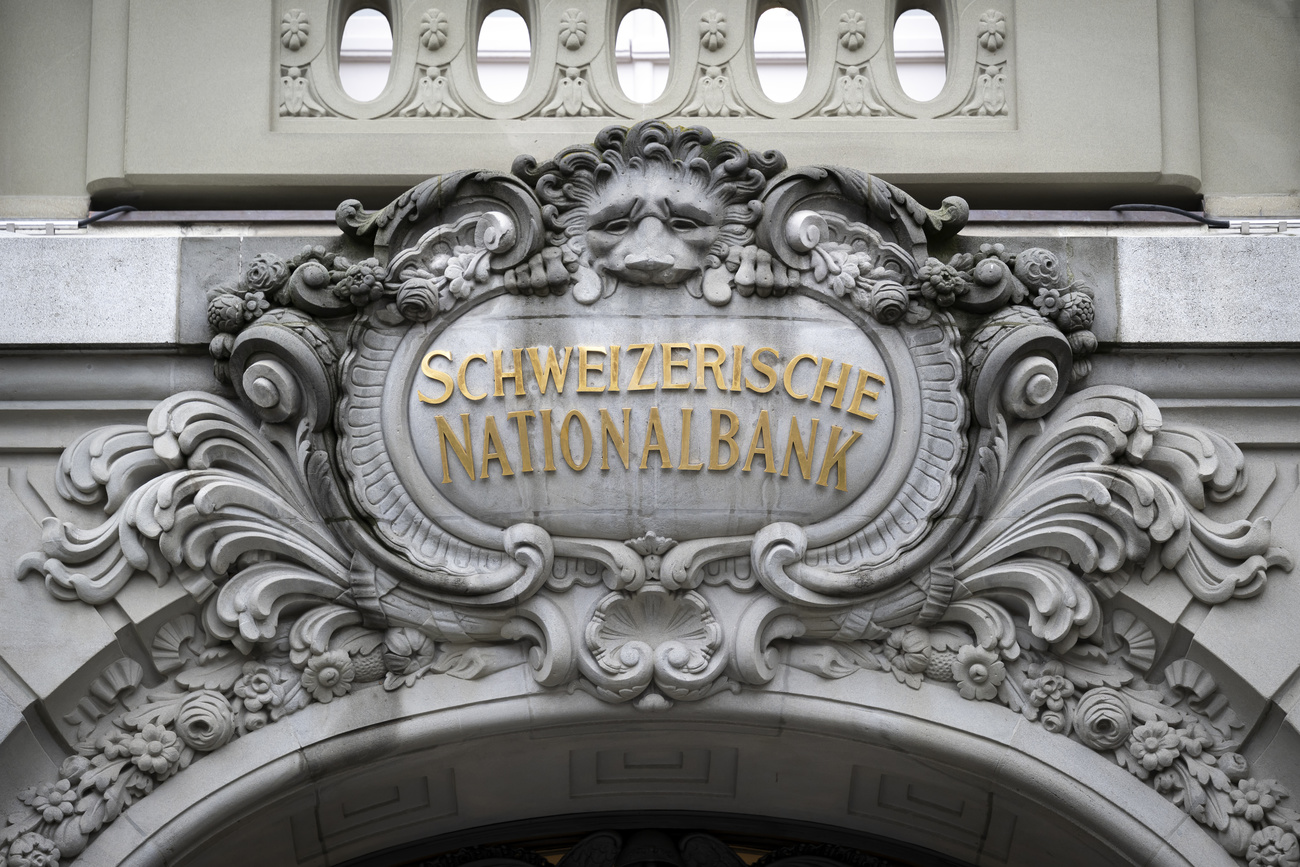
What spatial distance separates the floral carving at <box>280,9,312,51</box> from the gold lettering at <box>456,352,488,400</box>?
5.43 ft

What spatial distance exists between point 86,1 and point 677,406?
302 cm

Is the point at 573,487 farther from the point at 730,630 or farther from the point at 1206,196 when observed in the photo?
the point at 1206,196

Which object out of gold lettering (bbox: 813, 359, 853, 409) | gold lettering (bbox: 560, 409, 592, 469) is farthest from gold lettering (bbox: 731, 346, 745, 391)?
gold lettering (bbox: 560, 409, 592, 469)

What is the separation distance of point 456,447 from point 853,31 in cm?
235

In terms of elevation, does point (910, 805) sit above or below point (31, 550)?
below

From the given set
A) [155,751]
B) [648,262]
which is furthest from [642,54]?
[155,751]

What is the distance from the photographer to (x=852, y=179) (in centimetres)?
616

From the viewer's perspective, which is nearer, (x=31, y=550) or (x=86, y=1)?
(x=31, y=550)

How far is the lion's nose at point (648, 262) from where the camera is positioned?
606cm

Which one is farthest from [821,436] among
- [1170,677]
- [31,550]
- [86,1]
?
[86,1]

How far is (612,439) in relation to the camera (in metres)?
6.00

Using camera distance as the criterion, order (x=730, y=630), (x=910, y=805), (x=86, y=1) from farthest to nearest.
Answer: (x=86, y=1), (x=910, y=805), (x=730, y=630)

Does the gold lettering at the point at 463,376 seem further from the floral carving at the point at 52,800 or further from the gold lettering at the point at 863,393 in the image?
the floral carving at the point at 52,800

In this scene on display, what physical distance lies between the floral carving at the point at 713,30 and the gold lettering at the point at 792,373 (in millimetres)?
1513
